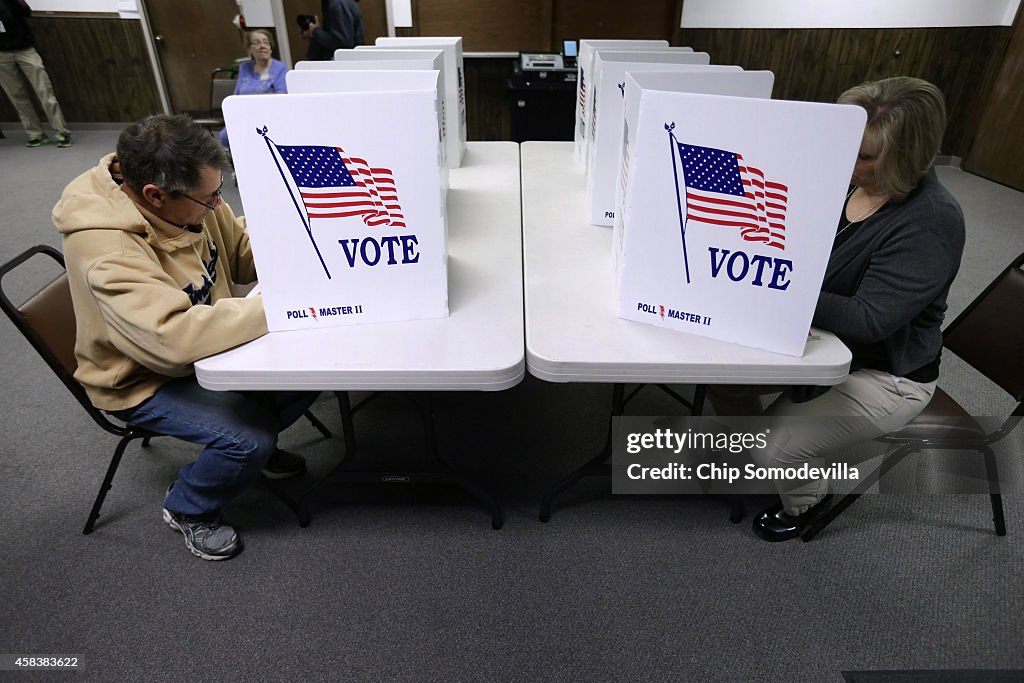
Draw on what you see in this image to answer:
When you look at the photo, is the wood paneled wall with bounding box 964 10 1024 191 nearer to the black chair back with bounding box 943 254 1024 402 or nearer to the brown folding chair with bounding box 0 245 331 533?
the black chair back with bounding box 943 254 1024 402

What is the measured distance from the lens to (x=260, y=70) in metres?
3.83

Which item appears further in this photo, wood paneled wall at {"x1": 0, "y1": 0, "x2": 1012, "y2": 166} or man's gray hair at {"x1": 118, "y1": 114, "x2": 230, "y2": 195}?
wood paneled wall at {"x1": 0, "y1": 0, "x2": 1012, "y2": 166}

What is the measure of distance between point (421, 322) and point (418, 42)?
1553 millimetres

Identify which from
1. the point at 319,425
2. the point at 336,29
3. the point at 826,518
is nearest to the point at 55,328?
the point at 319,425

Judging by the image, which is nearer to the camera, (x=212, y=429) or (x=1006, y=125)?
(x=212, y=429)

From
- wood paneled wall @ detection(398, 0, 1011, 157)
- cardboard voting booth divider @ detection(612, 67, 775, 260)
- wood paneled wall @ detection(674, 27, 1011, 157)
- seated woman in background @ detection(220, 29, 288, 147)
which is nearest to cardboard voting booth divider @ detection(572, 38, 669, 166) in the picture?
cardboard voting booth divider @ detection(612, 67, 775, 260)

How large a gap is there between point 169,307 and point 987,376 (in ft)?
6.24

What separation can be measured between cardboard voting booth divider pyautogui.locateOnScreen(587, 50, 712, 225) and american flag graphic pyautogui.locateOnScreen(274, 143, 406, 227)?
706 millimetres

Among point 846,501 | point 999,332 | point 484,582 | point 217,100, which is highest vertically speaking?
point 217,100

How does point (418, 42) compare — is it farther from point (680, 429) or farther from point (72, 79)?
point (72, 79)

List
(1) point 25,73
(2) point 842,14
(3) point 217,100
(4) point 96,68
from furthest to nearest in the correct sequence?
(4) point 96,68, (1) point 25,73, (2) point 842,14, (3) point 217,100

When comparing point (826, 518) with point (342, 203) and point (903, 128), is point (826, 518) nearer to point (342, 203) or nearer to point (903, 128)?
point (903, 128)

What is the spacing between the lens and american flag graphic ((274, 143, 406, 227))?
1.04 meters

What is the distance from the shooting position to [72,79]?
5.24 metres
